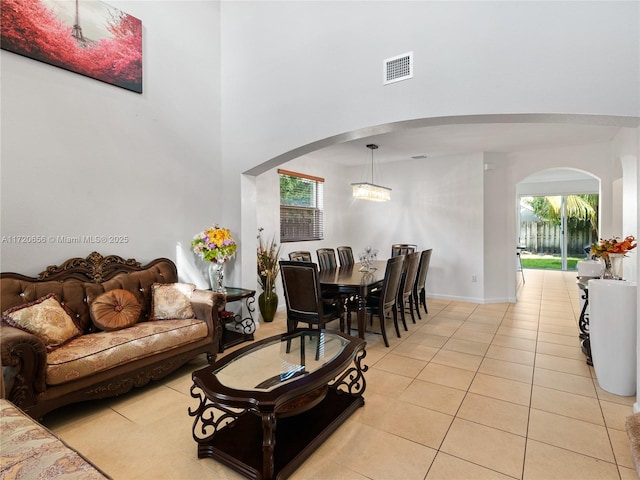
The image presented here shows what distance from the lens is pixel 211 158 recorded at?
4.21m

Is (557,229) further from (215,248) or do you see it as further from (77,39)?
(77,39)

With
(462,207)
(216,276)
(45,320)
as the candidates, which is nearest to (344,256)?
(462,207)

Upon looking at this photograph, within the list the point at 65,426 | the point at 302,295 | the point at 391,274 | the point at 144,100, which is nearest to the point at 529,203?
the point at 391,274

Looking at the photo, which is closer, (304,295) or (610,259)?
(610,259)

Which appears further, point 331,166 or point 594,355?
point 331,166

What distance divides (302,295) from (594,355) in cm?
267

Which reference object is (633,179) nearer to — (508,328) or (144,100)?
(508,328)

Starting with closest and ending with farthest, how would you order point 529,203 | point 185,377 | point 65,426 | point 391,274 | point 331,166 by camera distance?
point 65,426, point 185,377, point 391,274, point 331,166, point 529,203

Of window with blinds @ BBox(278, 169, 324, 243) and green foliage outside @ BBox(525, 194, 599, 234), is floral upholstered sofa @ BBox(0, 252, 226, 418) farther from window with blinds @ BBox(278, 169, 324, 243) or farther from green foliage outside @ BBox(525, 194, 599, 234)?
green foliage outside @ BBox(525, 194, 599, 234)

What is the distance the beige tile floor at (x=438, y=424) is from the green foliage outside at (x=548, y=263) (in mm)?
7721

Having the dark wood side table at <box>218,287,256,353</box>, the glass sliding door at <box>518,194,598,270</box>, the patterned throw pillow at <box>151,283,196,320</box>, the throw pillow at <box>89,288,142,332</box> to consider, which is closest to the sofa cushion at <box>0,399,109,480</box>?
the throw pillow at <box>89,288,142,332</box>

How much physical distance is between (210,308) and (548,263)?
35.9 feet

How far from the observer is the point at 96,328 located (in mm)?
2807

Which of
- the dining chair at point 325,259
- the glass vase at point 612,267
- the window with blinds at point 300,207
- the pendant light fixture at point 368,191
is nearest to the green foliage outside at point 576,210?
the glass vase at point 612,267
